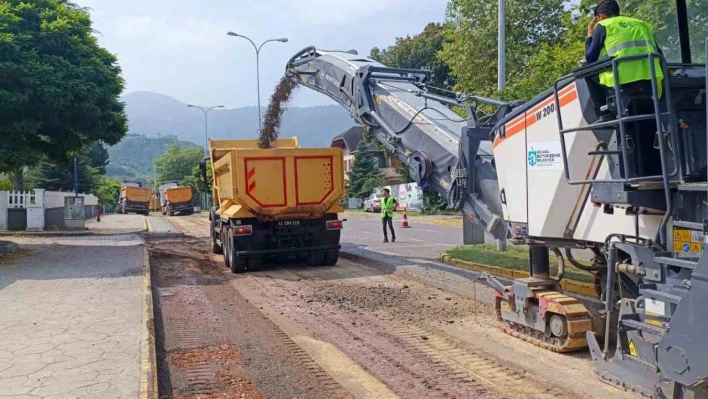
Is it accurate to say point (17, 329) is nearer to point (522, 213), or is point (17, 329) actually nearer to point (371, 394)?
point (371, 394)

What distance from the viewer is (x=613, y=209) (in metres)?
5.22

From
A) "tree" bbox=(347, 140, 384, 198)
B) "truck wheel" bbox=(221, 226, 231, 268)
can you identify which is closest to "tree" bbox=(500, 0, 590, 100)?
"truck wheel" bbox=(221, 226, 231, 268)

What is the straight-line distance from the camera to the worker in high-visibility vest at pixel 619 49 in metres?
4.62

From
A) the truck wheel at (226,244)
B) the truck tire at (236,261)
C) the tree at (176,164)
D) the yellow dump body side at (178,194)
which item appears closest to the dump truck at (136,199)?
the yellow dump body side at (178,194)

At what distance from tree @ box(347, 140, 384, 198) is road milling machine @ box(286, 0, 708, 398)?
48.3 metres

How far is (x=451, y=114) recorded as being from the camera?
9.50 meters

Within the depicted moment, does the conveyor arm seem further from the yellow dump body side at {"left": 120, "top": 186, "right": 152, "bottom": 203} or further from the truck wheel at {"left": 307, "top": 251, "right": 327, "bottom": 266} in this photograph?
the yellow dump body side at {"left": 120, "top": 186, "right": 152, "bottom": 203}

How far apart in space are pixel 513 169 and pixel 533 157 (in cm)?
45

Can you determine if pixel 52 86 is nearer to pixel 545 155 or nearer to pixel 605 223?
pixel 545 155

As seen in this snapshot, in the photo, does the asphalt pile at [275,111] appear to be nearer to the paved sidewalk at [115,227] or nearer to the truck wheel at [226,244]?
the truck wheel at [226,244]

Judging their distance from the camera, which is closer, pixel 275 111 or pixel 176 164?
pixel 275 111

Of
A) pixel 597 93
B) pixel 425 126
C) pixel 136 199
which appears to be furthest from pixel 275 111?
pixel 136 199

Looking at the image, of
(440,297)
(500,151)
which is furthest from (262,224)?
(500,151)

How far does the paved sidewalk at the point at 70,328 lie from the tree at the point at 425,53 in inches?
1275
